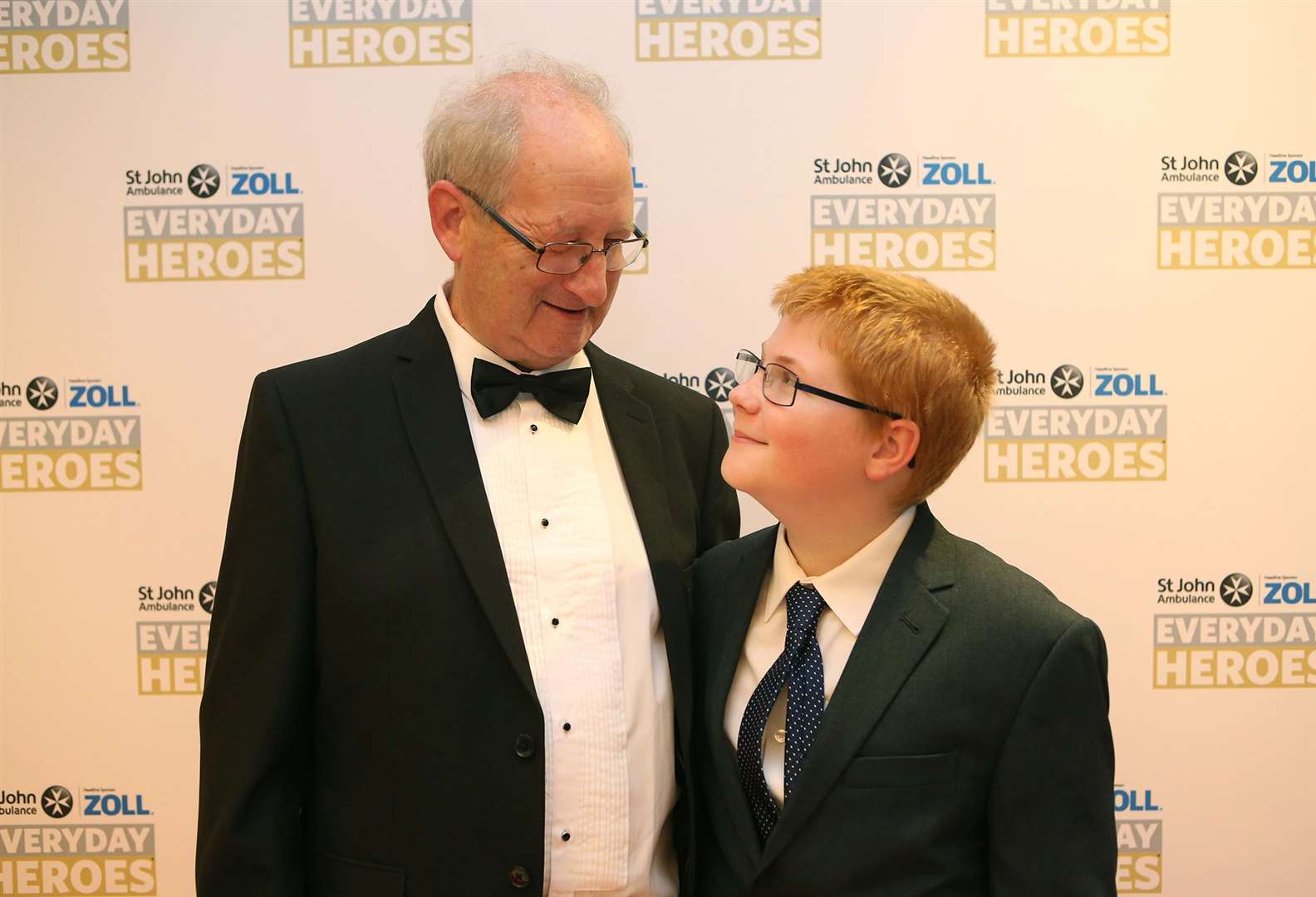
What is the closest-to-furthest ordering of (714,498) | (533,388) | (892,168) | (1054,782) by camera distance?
(1054,782), (533,388), (714,498), (892,168)

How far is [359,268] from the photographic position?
102 inches

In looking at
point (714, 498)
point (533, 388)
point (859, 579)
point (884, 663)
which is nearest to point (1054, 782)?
point (884, 663)

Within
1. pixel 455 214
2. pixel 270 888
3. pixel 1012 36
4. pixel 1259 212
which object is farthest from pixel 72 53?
pixel 1259 212

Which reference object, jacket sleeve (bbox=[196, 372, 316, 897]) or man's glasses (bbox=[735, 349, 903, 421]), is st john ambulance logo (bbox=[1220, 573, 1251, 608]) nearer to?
man's glasses (bbox=[735, 349, 903, 421])

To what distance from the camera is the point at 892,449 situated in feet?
5.32

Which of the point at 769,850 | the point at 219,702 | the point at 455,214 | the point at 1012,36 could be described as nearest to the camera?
the point at 769,850

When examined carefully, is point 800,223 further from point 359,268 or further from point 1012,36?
point 359,268

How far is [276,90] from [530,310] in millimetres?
1223

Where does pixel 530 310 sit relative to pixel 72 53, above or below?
below

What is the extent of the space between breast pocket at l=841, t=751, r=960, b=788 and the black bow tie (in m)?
0.67

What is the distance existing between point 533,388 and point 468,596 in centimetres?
34

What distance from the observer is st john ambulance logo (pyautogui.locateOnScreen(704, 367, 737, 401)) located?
2.62 m

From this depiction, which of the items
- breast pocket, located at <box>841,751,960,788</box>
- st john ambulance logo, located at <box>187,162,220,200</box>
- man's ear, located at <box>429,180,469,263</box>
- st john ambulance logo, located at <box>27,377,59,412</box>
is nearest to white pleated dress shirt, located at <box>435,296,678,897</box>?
man's ear, located at <box>429,180,469,263</box>

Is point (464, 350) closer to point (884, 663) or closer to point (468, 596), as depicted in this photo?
point (468, 596)
